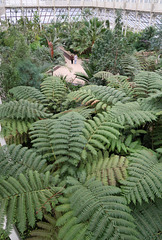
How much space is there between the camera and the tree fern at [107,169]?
4.80ft

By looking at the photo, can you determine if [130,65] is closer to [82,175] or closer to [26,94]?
[26,94]

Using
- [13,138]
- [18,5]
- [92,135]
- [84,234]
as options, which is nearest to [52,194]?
[84,234]

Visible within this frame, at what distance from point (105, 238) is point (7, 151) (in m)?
0.99

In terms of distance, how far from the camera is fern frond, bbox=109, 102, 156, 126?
70.6 inches

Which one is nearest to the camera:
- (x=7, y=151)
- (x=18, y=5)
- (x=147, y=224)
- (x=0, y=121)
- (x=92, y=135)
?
(x=147, y=224)

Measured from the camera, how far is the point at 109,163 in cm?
161

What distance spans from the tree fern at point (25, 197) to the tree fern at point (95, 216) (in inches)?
5.6

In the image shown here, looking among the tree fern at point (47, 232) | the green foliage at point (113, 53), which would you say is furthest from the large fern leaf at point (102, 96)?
the green foliage at point (113, 53)

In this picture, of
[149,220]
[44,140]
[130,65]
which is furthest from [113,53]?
[149,220]

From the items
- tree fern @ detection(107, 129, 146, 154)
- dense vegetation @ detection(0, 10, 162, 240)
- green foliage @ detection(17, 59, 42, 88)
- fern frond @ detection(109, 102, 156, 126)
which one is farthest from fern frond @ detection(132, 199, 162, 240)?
green foliage @ detection(17, 59, 42, 88)

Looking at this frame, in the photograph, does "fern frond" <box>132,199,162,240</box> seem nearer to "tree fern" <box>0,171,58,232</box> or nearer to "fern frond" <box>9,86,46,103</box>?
"tree fern" <box>0,171,58,232</box>

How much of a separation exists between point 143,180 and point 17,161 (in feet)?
3.29

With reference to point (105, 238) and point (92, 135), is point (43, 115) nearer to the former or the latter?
point (92, 135)

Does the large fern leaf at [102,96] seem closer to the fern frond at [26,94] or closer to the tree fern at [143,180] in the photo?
the fern frond at [26,94]
